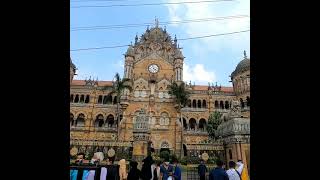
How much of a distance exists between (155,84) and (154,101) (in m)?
3.32

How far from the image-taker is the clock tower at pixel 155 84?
3772cm

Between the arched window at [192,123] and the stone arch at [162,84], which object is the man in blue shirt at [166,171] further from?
the arched window at [192,123]

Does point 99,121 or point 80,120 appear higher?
point 80,120

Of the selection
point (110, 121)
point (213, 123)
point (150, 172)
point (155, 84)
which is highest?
point (155, 84)

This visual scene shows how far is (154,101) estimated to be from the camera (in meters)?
40.2

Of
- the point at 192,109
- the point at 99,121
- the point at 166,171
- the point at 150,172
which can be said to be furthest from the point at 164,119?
the point at 166,171

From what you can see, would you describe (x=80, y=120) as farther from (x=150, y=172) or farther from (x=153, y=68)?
(x=150, y=172)

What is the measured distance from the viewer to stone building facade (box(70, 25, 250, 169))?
3759cm

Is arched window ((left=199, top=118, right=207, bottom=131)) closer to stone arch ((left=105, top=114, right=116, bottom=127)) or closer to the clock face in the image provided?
the clock face

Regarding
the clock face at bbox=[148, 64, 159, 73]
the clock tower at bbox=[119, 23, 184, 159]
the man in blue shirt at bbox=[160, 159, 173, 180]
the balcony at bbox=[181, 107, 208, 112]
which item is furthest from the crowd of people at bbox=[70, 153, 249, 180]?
the clock face at bbox=[148, 64, 159, 73]
